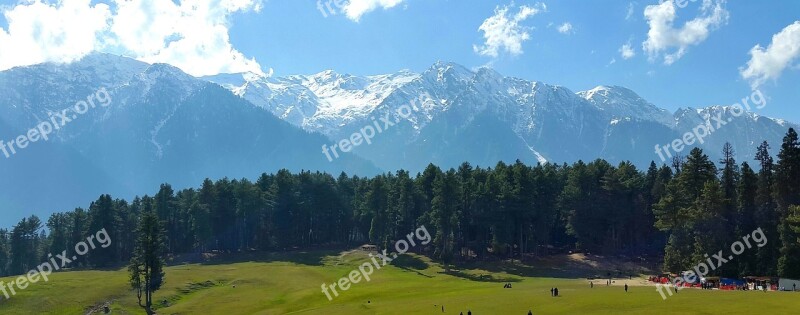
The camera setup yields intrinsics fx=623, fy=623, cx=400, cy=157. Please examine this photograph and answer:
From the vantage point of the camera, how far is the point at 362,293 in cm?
9894

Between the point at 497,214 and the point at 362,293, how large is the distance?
4690 centimetres

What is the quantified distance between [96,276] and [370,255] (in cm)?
5750

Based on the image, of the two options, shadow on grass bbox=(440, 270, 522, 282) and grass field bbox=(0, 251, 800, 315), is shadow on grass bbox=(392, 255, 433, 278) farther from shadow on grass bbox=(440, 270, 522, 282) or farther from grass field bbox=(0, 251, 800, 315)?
shadow on grass bbox=(440, 270, 522, 282)

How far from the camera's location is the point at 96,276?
121625 mm

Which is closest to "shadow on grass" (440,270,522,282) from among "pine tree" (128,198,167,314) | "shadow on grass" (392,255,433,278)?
"shadow on grass" (392,255,433,278)

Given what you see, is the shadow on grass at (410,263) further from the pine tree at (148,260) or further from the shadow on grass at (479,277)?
the pine tree at (148,260)

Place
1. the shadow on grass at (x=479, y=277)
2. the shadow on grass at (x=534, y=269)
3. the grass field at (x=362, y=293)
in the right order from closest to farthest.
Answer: the grass field at (x=362, y=293)
the shadow on grass at (x=479, y=277)
the shadow on grass at (x=534, y=269)

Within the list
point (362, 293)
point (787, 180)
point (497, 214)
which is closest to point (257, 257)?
point (497, 214)

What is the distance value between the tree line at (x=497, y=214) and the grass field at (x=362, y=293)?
32.6 ft

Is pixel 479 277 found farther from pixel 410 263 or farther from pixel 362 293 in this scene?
pixel 362 293

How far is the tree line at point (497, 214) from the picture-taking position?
9988 cm

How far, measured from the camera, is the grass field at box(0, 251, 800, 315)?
223 ft

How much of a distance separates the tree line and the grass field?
32.6 feet

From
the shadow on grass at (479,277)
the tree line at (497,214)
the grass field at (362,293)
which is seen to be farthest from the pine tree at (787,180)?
the shadow on grass at (479,277)
